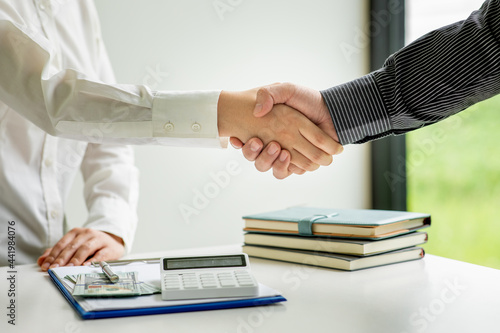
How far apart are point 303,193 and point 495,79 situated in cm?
143

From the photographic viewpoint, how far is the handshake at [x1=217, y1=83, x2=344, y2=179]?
1.29 meters

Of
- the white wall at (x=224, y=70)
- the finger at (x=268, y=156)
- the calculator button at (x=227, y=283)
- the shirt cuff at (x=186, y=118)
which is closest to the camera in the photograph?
the calculator button at (x=227, y=283)

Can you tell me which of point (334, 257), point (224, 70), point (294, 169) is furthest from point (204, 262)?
point (224, 70)

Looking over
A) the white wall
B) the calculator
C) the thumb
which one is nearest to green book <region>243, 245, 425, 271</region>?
the calculator

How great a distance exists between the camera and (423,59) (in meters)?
1.18

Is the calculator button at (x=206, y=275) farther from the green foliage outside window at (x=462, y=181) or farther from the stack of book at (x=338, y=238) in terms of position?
the green foliage outside window at (x=462, y=181)

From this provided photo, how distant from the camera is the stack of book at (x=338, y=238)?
42.1 inches

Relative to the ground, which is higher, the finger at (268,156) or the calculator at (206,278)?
the finger at (268,156)

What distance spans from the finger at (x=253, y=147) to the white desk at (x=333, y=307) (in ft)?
1.28

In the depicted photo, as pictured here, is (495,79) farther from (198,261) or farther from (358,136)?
(198,261)

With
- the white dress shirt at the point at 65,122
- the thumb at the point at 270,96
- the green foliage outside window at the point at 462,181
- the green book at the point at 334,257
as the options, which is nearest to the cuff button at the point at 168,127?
the white dress shirt at the point at 65,122

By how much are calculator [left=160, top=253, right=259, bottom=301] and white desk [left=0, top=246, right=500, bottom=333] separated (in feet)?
0.13

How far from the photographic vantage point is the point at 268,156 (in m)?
1.39

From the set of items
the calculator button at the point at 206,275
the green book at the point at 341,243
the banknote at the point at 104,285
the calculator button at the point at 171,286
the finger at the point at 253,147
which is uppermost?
the finger at the point at 253,147
